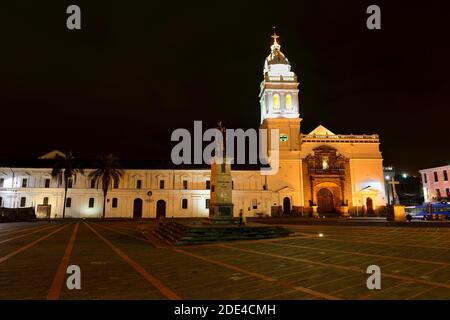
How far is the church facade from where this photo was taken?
50.6 meters

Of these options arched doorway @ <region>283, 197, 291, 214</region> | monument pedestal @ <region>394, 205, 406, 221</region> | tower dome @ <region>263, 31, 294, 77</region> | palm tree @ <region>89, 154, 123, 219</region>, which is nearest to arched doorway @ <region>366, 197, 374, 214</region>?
arched doorway @ <region>283, 197, 291, 214</region>

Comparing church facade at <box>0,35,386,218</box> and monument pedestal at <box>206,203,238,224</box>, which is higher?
church facade at <box>0,35,386,218</box>

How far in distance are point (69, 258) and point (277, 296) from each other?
7.99 m

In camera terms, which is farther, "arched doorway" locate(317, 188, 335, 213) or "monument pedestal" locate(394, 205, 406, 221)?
"arched doorway" locate(317, 188, 335, 213)

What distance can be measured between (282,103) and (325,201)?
758 inches

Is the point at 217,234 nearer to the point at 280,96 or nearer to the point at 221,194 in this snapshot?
the point at 221,194

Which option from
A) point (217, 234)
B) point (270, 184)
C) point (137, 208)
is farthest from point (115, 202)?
point (217, 234)

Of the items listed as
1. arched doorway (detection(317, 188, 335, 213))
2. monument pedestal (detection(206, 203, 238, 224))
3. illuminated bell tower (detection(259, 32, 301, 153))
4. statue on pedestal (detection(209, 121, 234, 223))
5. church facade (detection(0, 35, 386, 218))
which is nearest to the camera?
monument pedestal (detection(206, 203, 238, 224))

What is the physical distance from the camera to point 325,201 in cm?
5456

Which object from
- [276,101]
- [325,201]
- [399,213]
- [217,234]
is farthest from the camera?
[276,101]

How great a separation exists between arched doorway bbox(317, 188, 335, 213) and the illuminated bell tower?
9083 mm

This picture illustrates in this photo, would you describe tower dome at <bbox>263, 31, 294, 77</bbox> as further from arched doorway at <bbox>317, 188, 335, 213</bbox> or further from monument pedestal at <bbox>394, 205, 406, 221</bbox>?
monument pedestal at <bbox>394, 205, 406, 221</bbox>
